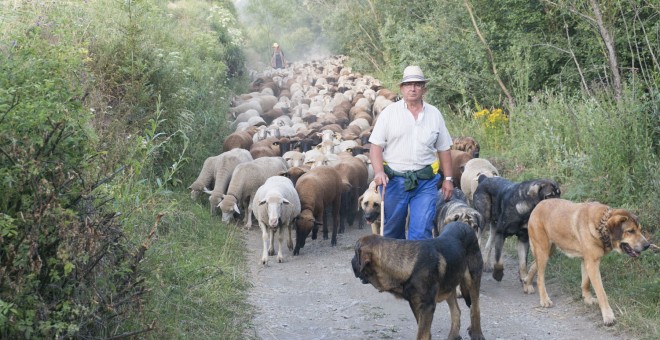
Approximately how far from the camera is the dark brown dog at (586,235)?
7.41 meters

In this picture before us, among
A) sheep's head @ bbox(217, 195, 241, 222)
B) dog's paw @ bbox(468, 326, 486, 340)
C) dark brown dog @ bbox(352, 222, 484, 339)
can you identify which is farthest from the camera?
sheep's head @ bbox(217, 195, 241, 222)

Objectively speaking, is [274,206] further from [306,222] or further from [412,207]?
[412,207]

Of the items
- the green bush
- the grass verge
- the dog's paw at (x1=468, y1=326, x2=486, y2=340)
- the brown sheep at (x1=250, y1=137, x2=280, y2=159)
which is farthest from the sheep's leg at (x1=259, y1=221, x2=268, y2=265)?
the brown sheep at (x1=250, y1=137, x2=280, y2=159)

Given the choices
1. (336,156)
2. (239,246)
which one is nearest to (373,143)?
(239,246)

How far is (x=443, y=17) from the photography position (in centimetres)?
2172

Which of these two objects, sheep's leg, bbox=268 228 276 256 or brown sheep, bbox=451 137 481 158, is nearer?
sheep's leg, bbox=268 228 276 256

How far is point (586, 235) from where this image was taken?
7.76 metres

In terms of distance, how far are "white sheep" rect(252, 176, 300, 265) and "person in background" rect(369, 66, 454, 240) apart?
4.12 m

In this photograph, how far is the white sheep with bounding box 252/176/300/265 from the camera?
11852mm

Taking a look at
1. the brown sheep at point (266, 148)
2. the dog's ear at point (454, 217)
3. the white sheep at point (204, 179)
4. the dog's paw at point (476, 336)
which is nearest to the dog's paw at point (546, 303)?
the dog's ear at point (454, 217)

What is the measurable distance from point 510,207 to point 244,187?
6.16 metres

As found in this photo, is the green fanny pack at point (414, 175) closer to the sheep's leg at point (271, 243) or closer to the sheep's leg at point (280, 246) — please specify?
the sheep's leg at point (280, 246)

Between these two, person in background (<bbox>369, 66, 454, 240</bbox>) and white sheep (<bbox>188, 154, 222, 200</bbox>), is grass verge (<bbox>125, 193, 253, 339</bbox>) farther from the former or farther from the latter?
white sheep (<bbox>188, 154, 222, 200</bbox>)

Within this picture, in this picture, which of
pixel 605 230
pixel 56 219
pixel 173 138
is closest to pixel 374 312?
pixel 605 230
